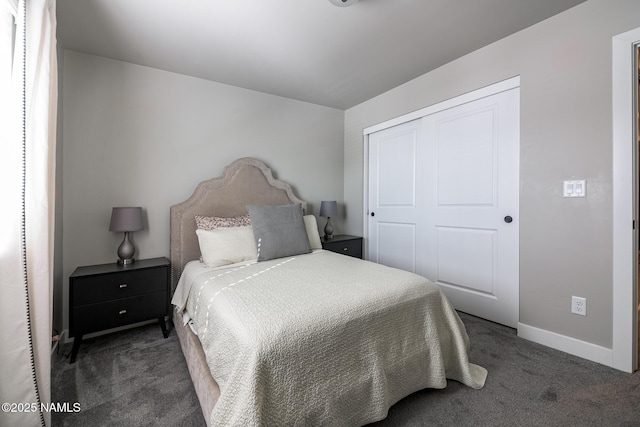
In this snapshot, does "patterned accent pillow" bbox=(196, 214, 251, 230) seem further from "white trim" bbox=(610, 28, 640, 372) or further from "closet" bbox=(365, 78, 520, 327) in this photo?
"white trim" bbox=(610, 28, 640, 372)

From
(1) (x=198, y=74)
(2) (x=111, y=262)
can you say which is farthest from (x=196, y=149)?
(2) (x=111, y=262)

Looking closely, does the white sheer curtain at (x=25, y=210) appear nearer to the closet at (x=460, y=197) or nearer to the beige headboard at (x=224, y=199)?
the beige headboard at (x=224, y=199)

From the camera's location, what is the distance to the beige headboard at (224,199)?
8.28 feet

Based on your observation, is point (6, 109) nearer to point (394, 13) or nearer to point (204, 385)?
point (204, 385)

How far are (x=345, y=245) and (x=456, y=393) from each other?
2.01 metres

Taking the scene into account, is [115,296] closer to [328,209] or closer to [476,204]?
[328,209]

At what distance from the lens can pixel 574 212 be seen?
73.8 inches

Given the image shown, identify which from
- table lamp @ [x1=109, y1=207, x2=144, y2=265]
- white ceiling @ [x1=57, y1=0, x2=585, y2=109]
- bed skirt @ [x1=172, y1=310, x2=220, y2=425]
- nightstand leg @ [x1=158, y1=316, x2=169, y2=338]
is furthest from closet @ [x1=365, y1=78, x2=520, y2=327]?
table lamp @ [x1=109, y1=207, x2=144, y2=265]

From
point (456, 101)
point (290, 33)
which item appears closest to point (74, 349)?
point (290, 33)

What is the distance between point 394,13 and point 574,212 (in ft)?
6.19

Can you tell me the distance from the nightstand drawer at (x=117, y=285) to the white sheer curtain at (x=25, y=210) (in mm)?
657

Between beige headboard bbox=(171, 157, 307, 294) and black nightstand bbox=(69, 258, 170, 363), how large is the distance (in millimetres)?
257

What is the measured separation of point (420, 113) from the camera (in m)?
2.90

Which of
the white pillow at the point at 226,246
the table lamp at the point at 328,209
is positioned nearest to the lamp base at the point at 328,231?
the table lamp at the point at 328,209
